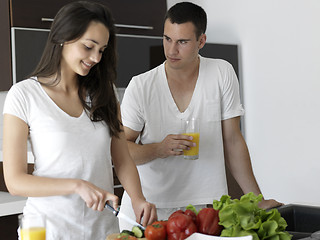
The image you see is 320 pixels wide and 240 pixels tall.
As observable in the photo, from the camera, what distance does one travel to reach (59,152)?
1.72m

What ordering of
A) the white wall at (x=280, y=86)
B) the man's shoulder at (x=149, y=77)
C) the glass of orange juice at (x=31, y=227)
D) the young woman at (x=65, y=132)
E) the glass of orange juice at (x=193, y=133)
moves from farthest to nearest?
the white wall at (x=280, y=86)
the man's shoulder at (x=149, y=77)
the glass of orange juice at (x=193, y=133)
the young woman at (x=65, y=132)
the glass of orange juice at (x=31, y=227)

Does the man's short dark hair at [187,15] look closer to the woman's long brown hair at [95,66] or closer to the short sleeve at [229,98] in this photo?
the short sleeve at [229,98]

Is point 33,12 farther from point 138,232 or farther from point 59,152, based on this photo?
point 138,232

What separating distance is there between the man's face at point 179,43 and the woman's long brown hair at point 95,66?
14.9 inches

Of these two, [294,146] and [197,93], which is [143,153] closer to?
[197,93]

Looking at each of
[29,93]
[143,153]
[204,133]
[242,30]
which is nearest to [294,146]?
[242,30]

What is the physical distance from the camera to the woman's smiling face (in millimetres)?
1729

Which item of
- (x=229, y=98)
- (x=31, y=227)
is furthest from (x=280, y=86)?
(x=31, y=227)

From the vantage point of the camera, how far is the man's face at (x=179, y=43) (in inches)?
88.4

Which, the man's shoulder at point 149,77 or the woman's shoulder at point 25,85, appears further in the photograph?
the man's shoulder at point 149,77

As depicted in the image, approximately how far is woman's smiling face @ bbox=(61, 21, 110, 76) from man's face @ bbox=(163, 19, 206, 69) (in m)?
0.52

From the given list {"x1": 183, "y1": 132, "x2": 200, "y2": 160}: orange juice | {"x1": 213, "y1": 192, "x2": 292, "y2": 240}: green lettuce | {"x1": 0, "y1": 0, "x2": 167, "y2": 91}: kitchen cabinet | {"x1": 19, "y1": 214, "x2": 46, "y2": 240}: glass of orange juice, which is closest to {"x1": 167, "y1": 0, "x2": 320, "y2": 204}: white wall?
{"x1": 0, "y1": 0, "x2": 167, "y2": 91}: kitchen cabinet

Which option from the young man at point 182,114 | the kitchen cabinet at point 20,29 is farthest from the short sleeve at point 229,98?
the kitchen cabinet at point 20,29

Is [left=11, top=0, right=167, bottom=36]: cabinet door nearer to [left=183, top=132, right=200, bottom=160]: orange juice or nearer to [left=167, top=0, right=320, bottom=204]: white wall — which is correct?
[left=167, top=0, right=320, bottom=204]: white wall
